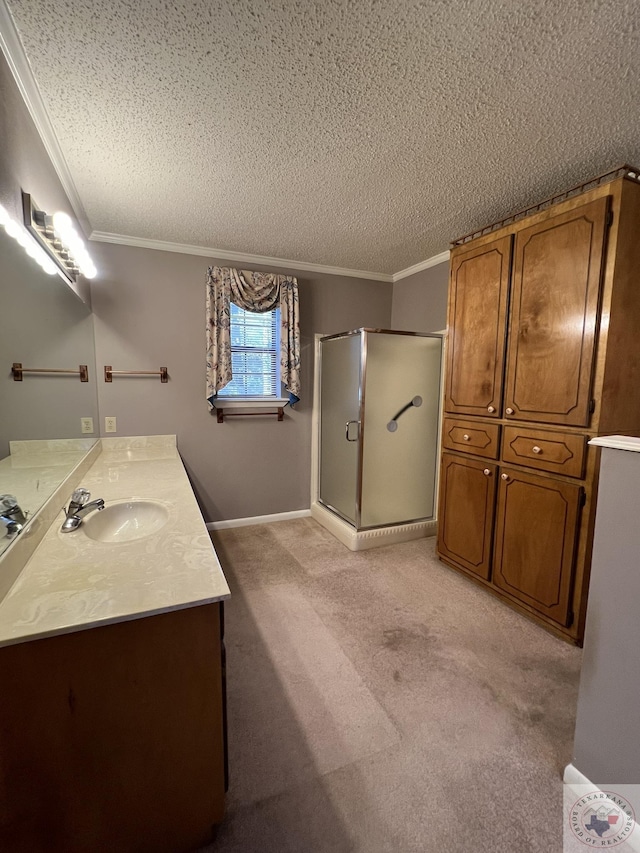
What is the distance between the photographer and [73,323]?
219 cm

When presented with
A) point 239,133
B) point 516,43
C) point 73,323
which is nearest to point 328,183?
point 239,133

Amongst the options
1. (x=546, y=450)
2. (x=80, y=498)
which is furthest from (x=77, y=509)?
(x=546, y=450)

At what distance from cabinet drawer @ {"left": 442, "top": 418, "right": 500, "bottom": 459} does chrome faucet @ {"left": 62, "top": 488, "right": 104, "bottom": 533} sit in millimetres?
2078

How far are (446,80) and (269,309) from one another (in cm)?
199

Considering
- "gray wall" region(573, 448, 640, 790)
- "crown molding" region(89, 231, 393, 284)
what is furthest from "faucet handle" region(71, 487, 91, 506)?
"crown molding" region(89, 231, 393, 284)

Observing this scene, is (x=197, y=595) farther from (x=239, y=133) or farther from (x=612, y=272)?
(x=612, y=272)

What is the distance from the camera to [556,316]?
1.79 meters

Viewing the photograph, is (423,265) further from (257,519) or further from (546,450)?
(257,519)

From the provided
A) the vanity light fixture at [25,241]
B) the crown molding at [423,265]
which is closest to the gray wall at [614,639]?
the vanity light fixture at [25,241]

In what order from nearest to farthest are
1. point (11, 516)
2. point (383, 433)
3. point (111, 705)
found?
point (111, 705)
point (11, 516)
point (383, 433)

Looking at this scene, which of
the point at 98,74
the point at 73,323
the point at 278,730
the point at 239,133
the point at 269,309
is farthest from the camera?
the point at 269,309

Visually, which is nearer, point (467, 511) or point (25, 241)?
point (25, 241)

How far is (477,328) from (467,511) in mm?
1183

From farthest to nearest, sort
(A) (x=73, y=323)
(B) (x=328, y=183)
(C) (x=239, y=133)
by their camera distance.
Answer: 1. (A) (x=73, y=323)
2. (B) (x=328, y=183)
3. (C) (x=239, y=133)
